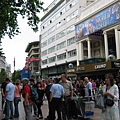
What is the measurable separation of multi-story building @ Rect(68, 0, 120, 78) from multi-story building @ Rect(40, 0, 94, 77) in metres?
5.76

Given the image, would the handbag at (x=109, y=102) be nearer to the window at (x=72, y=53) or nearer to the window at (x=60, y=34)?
the window at (x=72, y=53)

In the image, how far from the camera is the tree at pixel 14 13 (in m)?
12.5

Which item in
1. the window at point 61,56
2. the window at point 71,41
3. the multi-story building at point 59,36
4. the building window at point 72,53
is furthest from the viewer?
the window at point 61,56

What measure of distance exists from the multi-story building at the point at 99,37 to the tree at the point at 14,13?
17.7 m

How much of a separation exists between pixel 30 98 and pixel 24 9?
7.40 meters

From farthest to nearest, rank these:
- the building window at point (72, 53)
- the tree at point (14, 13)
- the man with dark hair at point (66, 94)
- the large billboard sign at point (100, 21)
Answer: the building window at point (72, 53) < the large billboard sign at point (100, 21) < the tree at point (14, 13) < the man with dark hair at point (66, 94)

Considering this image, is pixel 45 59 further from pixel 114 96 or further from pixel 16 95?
pixel 114 96

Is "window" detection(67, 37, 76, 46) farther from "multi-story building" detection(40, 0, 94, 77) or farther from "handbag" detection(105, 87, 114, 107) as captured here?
"handbag" detection(105, 87, 114, 107)

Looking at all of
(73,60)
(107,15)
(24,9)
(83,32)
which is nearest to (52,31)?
(73,60)

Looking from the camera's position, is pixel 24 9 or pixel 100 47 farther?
pixel 100 47

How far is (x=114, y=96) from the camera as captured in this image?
559 cm

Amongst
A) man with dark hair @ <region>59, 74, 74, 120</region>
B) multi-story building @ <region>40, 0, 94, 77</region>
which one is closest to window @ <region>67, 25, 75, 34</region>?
multi-story building @ <region>40, 0, 94, 77</region>

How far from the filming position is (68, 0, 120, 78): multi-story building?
107ft

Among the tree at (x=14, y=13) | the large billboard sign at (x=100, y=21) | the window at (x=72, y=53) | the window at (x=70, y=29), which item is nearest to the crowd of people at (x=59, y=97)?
the tree at (x=14, y=13)
